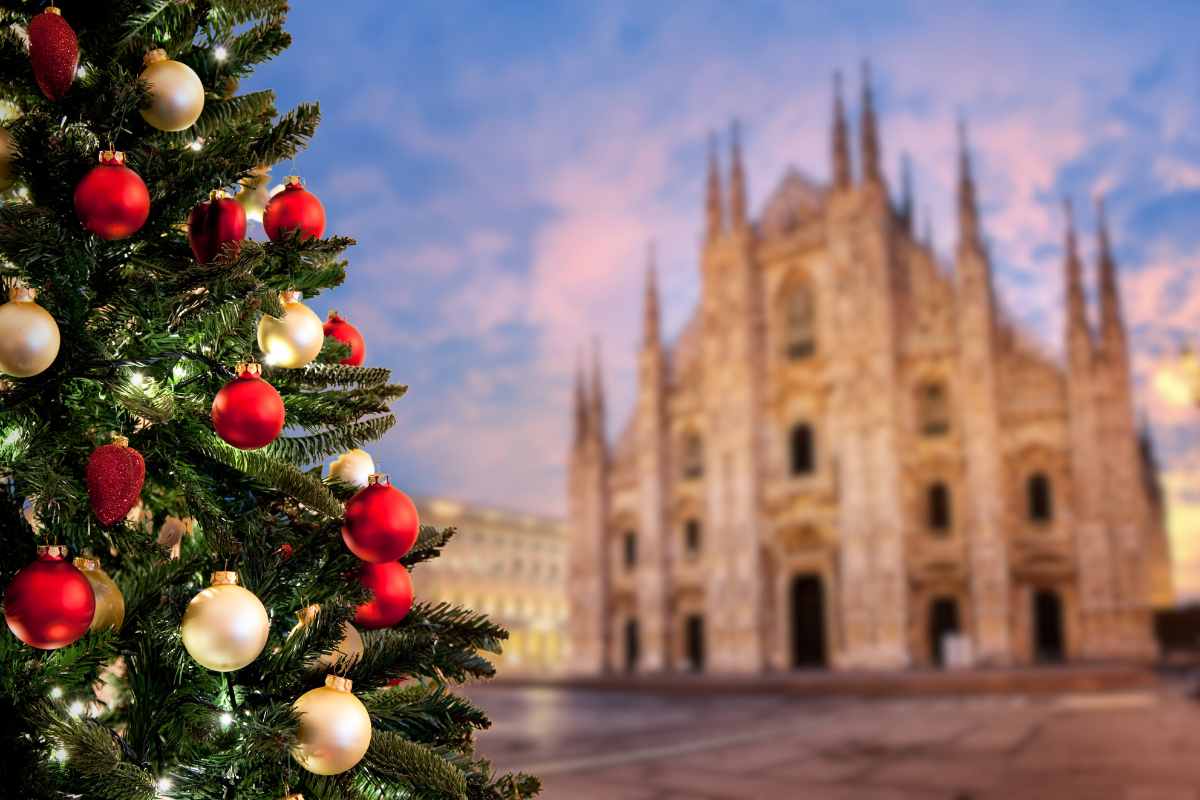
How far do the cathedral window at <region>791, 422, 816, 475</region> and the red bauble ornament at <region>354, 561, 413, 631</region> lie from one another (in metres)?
25.3

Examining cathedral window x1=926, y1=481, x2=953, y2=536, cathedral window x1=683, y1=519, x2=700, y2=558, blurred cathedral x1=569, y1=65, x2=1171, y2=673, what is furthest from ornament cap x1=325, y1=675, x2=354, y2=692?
cathedral window x1=683, y1=519, x2=700, y2=558

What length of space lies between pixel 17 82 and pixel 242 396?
63 centimetres

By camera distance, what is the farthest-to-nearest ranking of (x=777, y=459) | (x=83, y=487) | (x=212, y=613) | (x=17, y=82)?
(x=777, y=459) → (x=17, y=82) → (x=83, y=487) → (x=212, y=613)

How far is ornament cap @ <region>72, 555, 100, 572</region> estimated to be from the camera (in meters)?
1.24

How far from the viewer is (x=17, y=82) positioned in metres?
1.42

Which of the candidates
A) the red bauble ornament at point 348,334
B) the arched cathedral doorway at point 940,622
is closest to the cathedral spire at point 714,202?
the arched cathedral doorway at point 940,622

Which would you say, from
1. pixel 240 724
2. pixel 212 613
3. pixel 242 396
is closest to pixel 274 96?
pixel 242 396

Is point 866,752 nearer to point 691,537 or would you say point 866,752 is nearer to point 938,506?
point 938,506

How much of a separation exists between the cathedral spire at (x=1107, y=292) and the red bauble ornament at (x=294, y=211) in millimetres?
24871

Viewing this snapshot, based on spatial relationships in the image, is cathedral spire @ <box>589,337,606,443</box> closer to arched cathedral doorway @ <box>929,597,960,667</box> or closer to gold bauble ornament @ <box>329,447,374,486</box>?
arched cathedral doorway @ <box>929,597,960,667</box>

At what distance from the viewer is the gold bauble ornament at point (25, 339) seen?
47.4 inches

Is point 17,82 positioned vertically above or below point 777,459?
below

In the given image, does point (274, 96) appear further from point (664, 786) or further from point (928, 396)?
point (928, 396)

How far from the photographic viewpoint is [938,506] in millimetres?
23609
